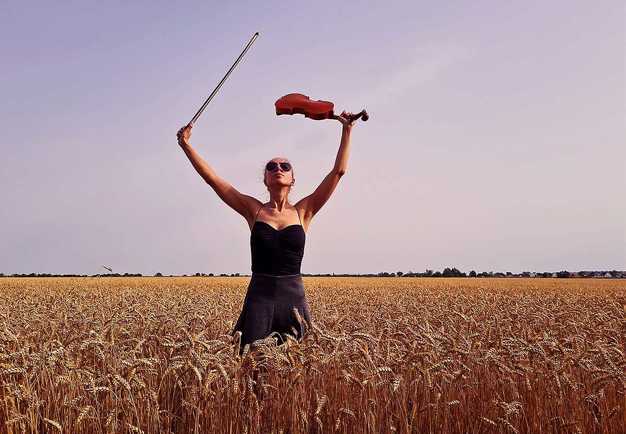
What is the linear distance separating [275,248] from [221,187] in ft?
2.48

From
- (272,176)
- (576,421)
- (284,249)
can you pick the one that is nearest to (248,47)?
(272,176)

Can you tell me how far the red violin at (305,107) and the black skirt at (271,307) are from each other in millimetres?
1392

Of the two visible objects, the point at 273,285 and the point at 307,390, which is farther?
the point at 273,285

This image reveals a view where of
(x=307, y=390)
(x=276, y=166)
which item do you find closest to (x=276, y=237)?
(x=276, y=166)

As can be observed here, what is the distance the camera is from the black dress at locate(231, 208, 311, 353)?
4.80 metres

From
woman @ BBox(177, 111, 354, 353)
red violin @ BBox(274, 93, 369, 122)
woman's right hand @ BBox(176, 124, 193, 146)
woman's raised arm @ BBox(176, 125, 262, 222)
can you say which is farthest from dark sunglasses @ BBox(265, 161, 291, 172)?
woman's right hand @ BBox(176, 124, 193, 146)

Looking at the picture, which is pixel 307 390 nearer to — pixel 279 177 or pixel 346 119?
pixel 279 177

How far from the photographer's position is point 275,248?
481cm

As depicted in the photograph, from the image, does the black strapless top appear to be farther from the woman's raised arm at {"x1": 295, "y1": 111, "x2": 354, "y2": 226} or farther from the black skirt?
the woman's raised arm at {"x1": 295, "y1": 111, "x2": 354, "y2": 226}

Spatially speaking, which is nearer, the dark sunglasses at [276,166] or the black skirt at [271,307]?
the black skirt at [271,307]

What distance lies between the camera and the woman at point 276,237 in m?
4.81

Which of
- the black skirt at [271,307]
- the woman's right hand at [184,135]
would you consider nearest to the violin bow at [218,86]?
the woman's right hand at [184,135]

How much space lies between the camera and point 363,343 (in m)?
4.32

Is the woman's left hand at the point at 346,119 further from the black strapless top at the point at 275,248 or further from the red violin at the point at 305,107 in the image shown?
the black strapless top at the point at 275,248
